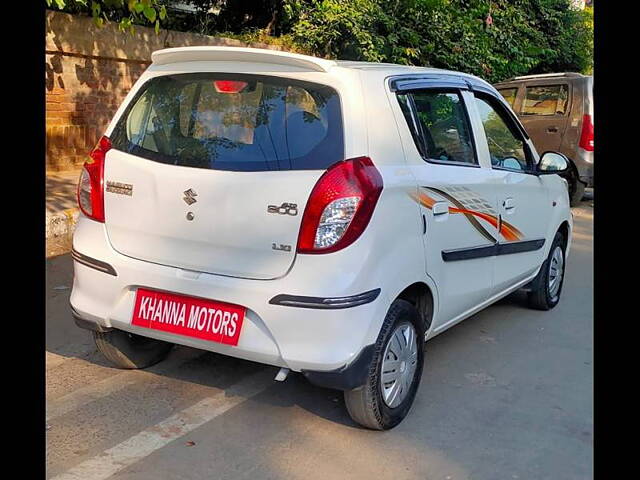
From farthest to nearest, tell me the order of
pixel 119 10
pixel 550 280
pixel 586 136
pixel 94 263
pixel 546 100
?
pixel 546 100
pixel 586 136
pixel 119 10
pixel 550 280
pixel 94 263

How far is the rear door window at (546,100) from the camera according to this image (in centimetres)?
1068

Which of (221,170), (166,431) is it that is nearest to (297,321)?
(221,170)

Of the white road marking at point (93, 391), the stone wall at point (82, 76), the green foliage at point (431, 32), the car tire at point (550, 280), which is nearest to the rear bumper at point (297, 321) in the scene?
the white road marking at point (93, 391)

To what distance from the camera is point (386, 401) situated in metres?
3.47

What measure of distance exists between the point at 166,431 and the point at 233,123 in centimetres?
148

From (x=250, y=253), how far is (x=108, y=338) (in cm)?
121

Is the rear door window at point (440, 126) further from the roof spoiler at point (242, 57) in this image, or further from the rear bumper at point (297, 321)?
the rear bumper at point (297, 321)

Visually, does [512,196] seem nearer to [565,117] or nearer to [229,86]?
[229,86]

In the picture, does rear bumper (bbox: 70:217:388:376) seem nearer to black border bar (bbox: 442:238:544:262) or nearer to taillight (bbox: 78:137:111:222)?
taillight (bbox: 78:137:111:222)

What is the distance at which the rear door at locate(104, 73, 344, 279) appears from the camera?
3.18 meters

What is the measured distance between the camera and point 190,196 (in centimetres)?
330

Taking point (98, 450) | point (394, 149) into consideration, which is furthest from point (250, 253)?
point (98, 450)
